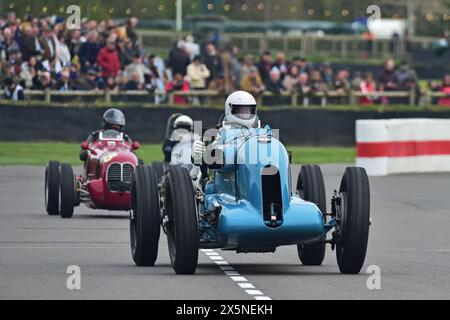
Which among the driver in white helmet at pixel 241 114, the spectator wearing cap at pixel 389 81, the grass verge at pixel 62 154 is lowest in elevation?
the grass verge at pixel 62 154

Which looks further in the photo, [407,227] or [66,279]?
[407,227]

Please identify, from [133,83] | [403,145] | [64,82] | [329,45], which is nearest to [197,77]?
[133,83]

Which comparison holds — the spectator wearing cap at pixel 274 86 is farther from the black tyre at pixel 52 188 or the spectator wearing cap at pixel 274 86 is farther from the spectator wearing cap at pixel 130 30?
the black tyre at pixel 52 188

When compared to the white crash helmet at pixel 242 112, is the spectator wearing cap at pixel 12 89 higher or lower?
lower

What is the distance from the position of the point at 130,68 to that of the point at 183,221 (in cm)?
2312

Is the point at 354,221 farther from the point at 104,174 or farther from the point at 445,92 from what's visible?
the point at 445,92

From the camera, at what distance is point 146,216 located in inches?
571

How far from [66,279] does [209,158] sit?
1.89 meters

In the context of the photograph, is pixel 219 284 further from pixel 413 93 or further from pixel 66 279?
pixel 413 93

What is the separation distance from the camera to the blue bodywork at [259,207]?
13.7m

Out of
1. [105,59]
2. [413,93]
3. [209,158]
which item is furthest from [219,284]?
[413,93]

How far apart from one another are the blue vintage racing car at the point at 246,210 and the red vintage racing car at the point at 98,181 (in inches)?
251

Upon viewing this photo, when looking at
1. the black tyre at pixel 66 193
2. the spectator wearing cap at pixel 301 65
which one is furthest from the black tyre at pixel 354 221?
the spectator wearing cap at pixel 301 65

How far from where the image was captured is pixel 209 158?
14531 millimetres
